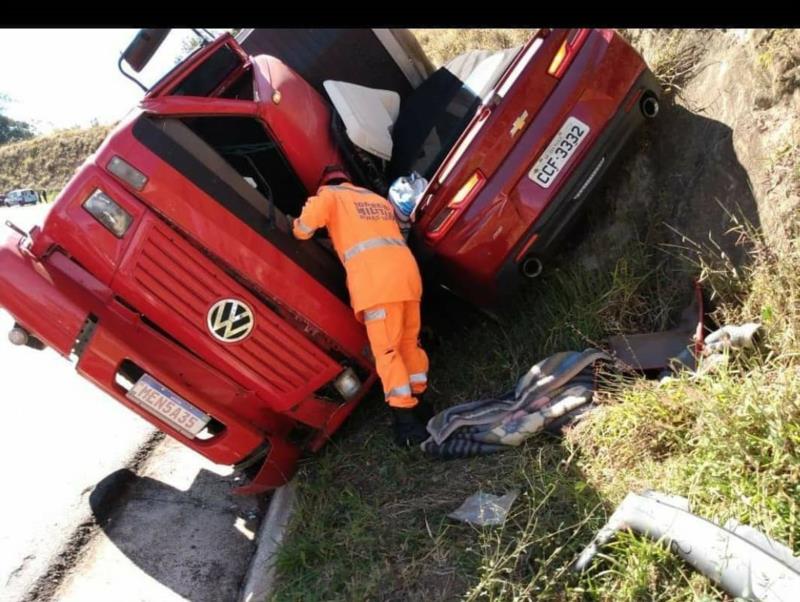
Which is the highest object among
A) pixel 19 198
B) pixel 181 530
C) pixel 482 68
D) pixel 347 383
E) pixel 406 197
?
pixel 482 68

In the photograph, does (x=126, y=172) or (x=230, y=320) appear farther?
(x=230, y=320)

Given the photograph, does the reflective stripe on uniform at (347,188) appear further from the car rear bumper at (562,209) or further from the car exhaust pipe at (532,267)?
the car exhaust pipe at (532,267)

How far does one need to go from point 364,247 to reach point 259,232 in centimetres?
51

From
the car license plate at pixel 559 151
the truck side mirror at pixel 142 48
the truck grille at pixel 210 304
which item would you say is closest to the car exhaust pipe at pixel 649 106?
the car license plate at pixel 559 151

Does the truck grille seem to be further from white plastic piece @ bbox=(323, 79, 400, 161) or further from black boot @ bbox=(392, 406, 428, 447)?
white plastic piece @ bbox=(323, 79, 400, 161)

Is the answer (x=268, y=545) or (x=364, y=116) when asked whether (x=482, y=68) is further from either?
(x=268, y=545)

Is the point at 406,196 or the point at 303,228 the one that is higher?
the point at 406,196

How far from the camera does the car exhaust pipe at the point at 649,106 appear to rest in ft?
12.6

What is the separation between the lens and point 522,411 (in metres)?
3.29

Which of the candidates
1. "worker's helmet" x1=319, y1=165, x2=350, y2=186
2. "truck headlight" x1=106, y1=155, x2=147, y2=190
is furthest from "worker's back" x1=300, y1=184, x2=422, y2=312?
"truck headlight" x1=106, y1=155, x2=147, y2=190

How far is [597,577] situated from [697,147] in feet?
7.97

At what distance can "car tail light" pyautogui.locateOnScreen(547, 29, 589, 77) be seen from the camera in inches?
144

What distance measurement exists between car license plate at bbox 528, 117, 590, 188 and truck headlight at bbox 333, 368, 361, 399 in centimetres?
140

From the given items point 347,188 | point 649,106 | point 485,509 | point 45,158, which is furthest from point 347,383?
point 45,158
